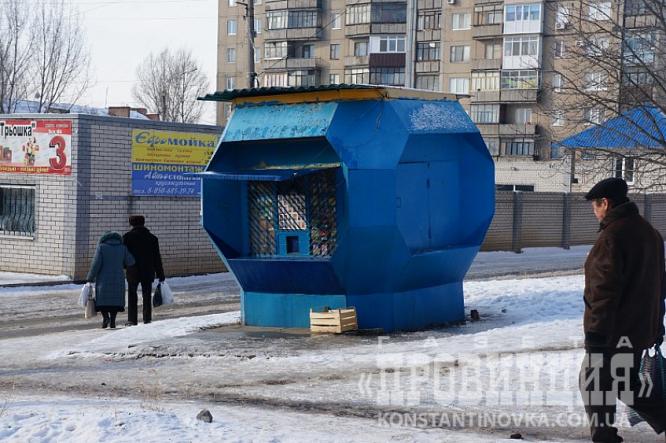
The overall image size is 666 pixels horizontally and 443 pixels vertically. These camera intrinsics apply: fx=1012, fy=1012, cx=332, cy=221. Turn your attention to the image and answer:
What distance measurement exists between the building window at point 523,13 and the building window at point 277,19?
17228mm

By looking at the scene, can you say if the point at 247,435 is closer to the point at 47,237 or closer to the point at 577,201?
the point at 47,237

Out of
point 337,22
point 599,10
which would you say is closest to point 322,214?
point 599,10

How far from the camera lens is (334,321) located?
1203cm

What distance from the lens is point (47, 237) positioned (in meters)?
21.5

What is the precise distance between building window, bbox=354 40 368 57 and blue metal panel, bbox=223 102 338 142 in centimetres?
5891

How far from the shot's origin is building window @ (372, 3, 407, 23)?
68.8 meters

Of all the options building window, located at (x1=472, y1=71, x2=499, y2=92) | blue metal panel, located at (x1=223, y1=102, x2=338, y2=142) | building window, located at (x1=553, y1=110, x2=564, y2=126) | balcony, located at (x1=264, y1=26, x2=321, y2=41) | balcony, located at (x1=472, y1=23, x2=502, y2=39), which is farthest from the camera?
balcony, located at (x1=264, y1=26, x2=321, y2=41)

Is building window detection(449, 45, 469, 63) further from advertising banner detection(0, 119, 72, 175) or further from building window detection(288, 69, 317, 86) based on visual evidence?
advertising banner detection(0, 119, 72, 175)

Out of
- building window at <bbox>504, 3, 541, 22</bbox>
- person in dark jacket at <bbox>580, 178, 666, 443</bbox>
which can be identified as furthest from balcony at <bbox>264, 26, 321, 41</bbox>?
person in dark jacket at <bbox>580, 178, 666, 443</bbox>

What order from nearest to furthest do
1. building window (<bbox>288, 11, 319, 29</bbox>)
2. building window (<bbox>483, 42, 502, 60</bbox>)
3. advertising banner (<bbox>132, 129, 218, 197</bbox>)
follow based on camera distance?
1. advertising banner (<bbox>132, 129, 218, 197</bbox>)
2. building window (<bbox>483, 42, 502, 60</bbox>)
3. building window (<bbox>288, 11, 319, 29</bbox>)

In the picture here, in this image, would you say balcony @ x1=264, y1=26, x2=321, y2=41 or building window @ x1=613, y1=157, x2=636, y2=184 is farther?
balcony @ x1=264, y1=26, x2=321, y2=41

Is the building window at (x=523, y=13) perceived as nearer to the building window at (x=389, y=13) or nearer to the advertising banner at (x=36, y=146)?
the building window at (x=389, y=13)

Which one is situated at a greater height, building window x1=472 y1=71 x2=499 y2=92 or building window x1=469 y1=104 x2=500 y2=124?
building window x1=472 y1=71 x2=499 y2=92

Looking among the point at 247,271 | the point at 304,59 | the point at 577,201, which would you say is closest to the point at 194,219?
the point at 247,271
